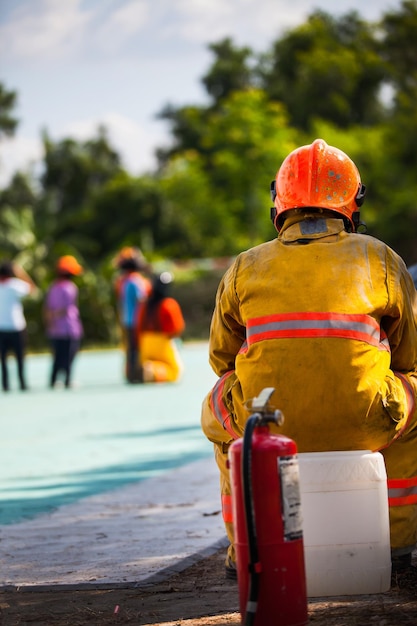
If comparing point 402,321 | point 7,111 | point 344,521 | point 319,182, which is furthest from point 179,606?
point 7,111

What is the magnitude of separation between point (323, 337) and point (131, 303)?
47.5 feet

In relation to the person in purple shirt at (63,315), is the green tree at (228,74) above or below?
above

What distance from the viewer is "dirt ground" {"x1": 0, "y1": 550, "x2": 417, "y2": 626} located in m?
4.07

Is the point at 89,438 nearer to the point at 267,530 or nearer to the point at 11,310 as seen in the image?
the point at 11,310

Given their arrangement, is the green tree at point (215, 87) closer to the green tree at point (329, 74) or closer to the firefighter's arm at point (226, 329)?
the green tree at point (329, 74)

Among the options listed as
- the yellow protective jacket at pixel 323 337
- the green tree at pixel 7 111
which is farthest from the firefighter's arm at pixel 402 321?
the green tree at pixel 7 111

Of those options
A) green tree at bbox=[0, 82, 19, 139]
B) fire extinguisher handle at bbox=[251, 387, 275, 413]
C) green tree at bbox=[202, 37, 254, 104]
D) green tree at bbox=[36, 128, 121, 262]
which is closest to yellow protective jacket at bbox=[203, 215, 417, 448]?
fire extinguisher handle at bbox=[251, 387, 275, 413]

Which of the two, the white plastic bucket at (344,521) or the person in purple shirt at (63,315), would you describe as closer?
the white plastic bucket at (344,521)

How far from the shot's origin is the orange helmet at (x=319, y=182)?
4.74 m

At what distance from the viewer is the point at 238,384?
4.62 meters

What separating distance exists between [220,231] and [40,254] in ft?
65.3

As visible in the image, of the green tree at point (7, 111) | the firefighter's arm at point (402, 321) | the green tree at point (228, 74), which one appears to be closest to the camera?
the firefighter's arm at point (402, 321)

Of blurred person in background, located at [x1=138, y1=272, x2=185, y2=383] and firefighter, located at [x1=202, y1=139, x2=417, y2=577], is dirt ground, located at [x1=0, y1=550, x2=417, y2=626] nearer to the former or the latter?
firefighter, located at [x1=202, y1=139, x2=417, y2=577]

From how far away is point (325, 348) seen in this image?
172 inches
